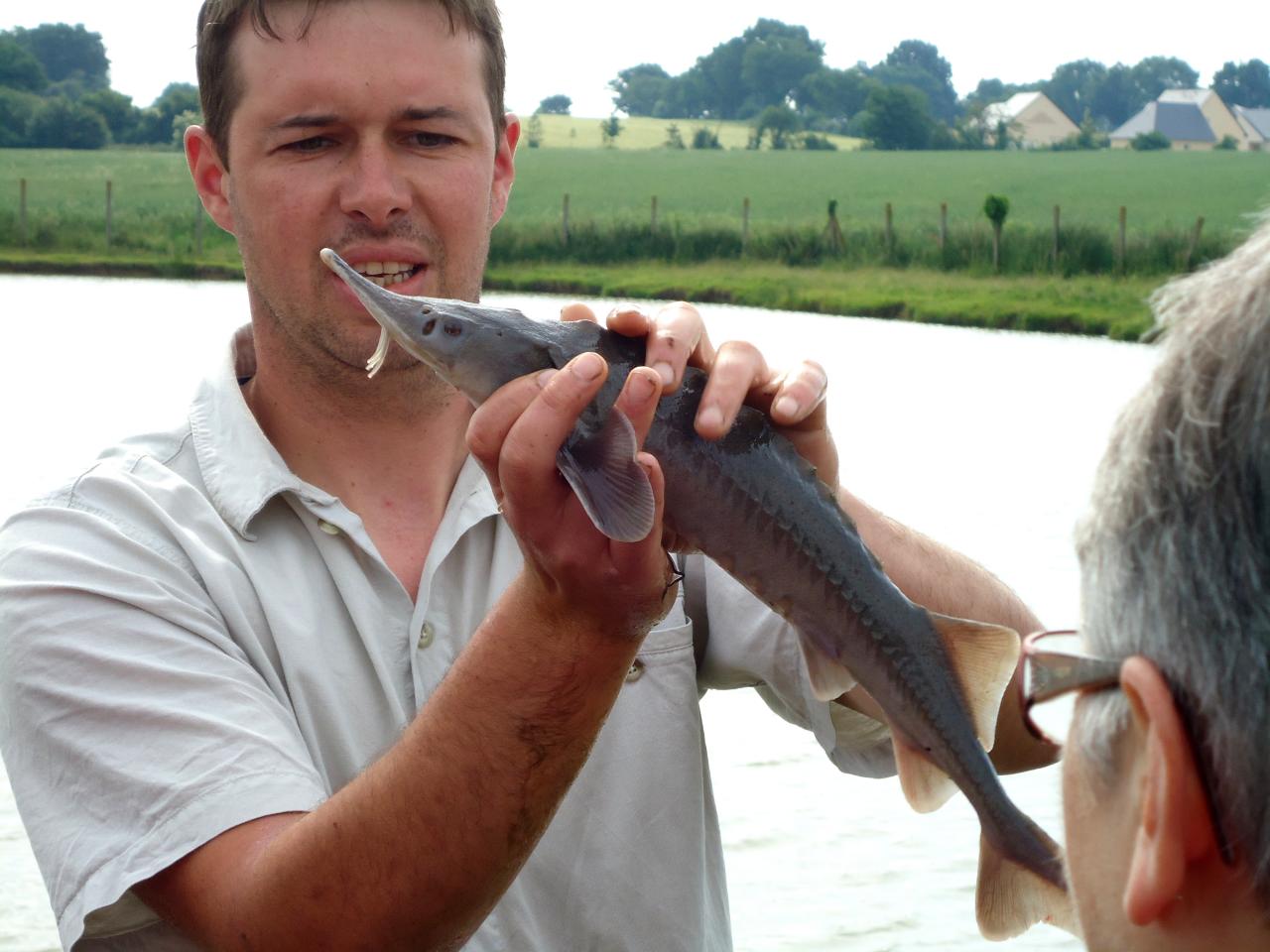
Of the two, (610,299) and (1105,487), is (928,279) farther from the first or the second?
(1105,487)

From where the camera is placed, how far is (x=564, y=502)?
2.26 m

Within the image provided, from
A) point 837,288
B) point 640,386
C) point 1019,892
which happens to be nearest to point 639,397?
point 640,386

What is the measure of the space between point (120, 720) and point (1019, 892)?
Answer: 140cm

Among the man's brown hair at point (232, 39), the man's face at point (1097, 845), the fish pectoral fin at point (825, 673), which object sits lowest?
the fish pectoral fin at point (825, 673)

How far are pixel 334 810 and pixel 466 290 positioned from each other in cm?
122

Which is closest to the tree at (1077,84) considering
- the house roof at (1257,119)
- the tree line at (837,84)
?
the tree line at (837,84)

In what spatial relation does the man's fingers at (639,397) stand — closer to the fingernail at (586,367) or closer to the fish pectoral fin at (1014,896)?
the fingernail at (586,367)

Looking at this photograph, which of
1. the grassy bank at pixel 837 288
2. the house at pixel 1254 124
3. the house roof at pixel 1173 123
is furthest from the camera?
the house at pixel 1254 124

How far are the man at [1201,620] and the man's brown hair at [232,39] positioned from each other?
2.28 metres

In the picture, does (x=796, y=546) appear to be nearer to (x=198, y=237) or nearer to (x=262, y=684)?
(x=262, y=684)

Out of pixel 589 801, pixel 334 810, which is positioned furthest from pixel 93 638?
pixel 589 801

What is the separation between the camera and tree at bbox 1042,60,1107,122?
135 metres

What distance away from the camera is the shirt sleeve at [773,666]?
3064mm

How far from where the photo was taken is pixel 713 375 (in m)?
2.34
